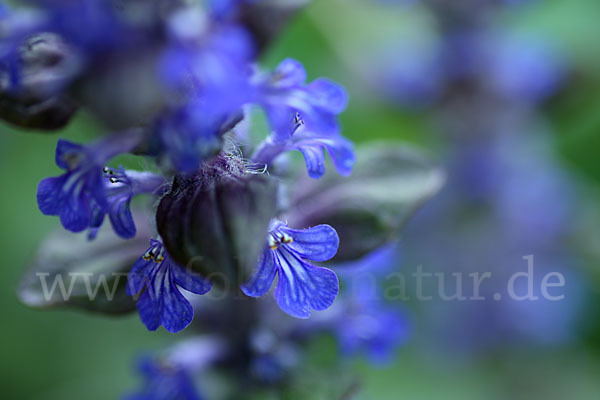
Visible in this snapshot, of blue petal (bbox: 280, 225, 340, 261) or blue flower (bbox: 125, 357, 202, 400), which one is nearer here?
blue petal (bbox: 280, 225, 340, 261)

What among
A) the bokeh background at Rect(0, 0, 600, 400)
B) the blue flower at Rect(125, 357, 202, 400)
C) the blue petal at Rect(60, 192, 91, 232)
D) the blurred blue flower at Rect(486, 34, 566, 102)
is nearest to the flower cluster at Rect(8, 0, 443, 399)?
the blue petal at Rect(60, 192, 91, 232)

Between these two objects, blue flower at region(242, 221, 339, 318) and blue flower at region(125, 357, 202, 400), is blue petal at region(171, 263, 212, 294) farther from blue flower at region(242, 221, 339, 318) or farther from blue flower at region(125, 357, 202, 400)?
blue flower at region(125, 357, 202, 400)

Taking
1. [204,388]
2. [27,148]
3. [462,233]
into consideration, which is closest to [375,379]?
[462,233]

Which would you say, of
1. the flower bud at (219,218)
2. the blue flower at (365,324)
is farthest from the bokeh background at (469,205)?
the flower bud at (219,218)

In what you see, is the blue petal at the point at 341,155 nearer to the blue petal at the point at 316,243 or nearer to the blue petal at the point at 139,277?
the blue petal at the point at 316,243

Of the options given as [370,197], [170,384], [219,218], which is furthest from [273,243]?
[170,384]

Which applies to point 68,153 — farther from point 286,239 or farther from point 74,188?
point 286,239

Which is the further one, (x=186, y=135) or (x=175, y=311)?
(x=175, y=311)
